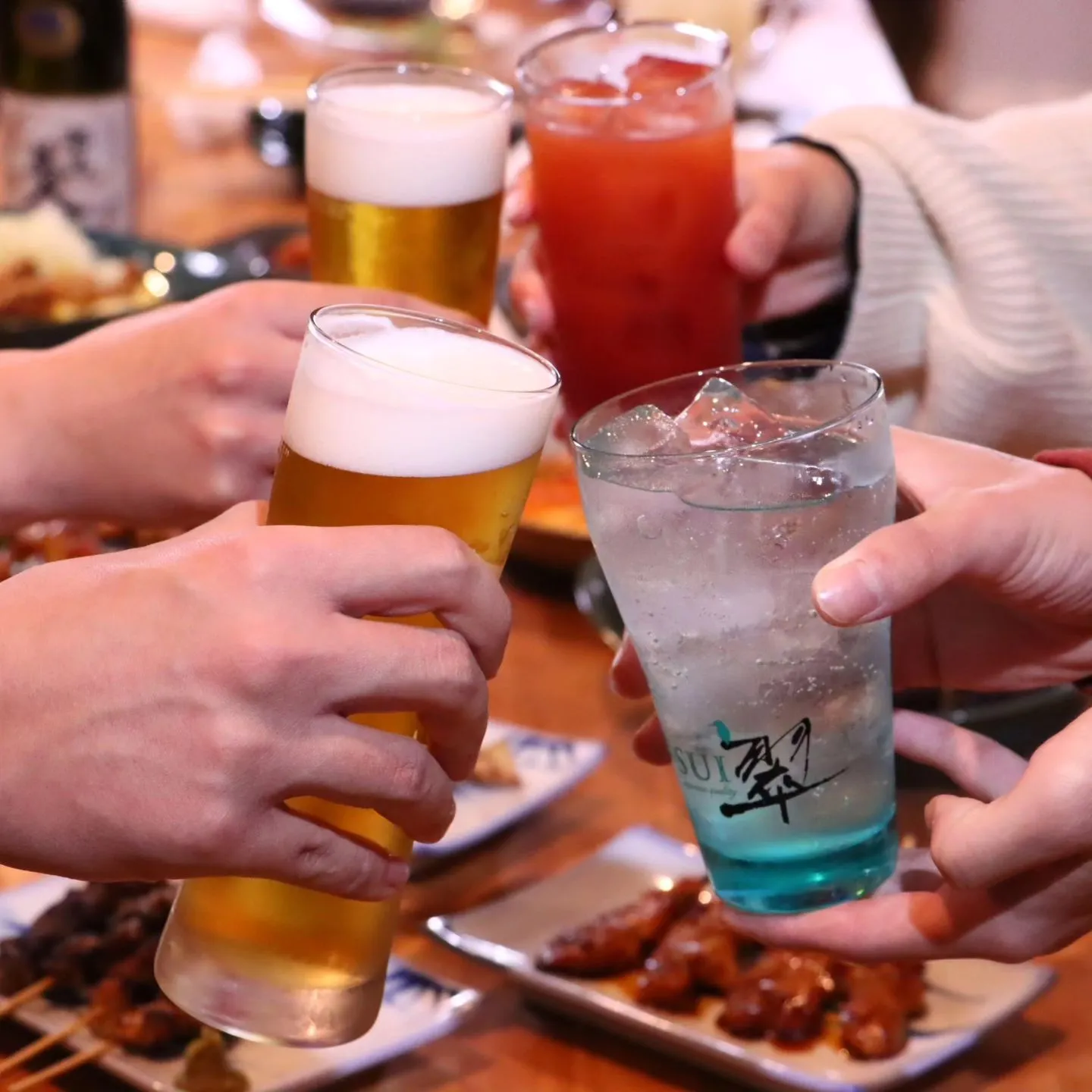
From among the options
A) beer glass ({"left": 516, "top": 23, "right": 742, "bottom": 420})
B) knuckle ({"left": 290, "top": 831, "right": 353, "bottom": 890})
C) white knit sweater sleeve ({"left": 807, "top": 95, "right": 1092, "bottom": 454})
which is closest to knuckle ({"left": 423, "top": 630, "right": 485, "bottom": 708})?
knuckle ({"left": 290, "top": 831, "right": 353, "bottom": 890})

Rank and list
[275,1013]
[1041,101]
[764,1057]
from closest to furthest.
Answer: [275,1013]
[764,1057]
[1041,101]

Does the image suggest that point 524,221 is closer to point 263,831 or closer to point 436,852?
point 436,852

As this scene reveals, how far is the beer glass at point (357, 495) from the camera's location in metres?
0.84

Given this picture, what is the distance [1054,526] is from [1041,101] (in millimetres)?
1591

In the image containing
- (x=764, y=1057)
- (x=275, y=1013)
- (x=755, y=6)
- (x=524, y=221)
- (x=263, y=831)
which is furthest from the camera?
(x=755, y=6)

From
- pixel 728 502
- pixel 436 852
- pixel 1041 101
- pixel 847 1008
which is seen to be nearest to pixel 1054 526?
pixel 728 502

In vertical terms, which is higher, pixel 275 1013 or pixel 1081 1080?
pixel 275 1013

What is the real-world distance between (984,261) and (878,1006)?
0.85 metres

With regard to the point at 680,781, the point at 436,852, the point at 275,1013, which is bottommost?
the point at 436,852

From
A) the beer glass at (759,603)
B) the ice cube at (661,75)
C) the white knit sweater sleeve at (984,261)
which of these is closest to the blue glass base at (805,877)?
the beer glass at (759,603)

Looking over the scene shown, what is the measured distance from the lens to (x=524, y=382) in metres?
0.91

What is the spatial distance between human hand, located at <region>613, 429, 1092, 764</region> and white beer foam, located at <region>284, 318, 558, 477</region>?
0.18 metres

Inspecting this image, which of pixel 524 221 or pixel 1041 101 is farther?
pixel 1041 101

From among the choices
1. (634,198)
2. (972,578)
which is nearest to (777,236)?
(634,198)
